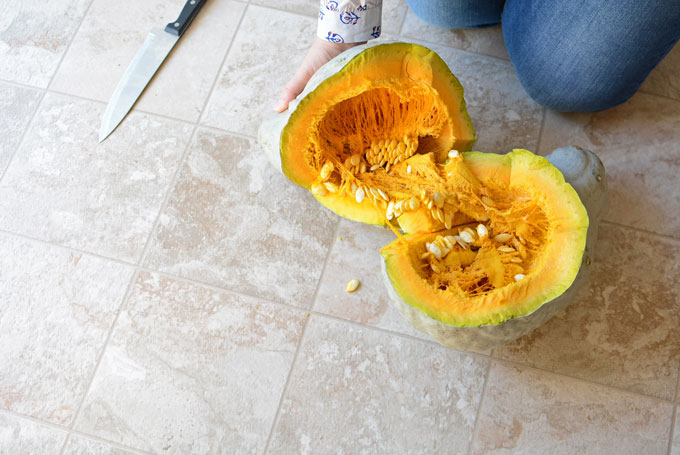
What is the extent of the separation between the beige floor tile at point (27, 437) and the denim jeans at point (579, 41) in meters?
1.16

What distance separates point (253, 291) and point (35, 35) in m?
0.83

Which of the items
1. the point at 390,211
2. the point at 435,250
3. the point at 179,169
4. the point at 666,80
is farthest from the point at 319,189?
the point at 666,80

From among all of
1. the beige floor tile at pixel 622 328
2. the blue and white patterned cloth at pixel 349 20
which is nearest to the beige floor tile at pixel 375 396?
the beige floor tile at pixel 622 328

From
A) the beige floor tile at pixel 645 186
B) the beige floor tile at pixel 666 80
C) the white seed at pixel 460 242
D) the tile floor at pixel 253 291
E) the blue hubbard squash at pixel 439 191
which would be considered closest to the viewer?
the blue hubbard squash at pixel 439 191

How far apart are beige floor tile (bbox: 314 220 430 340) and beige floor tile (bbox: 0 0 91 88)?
0.79 m

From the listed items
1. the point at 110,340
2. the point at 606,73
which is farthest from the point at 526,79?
the point at 110,340

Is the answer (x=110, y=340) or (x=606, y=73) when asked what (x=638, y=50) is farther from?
(x=110, y=340)

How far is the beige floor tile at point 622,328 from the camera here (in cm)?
109

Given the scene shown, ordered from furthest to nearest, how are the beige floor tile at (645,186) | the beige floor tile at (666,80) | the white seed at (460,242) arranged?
the beige floor tile at (666,80), the beige floor tile at (645,186), the white seed at (460,242)

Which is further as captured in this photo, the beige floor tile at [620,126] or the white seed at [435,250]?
the beige floor tile at [620,126]

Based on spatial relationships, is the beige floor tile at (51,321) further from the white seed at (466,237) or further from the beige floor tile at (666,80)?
the beige floor tile at (666,80)

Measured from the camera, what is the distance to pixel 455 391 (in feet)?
3.56

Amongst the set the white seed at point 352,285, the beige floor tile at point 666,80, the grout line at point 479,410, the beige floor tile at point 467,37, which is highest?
the beige floor tile at point 666,80

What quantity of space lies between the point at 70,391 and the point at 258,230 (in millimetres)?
470
